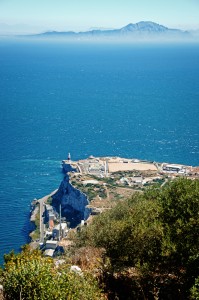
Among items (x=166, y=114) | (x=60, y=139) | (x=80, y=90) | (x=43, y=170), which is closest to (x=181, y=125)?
(x=166, y=114)

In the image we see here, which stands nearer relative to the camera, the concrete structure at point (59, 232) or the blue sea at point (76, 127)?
the concrete structure at point (59, 232)

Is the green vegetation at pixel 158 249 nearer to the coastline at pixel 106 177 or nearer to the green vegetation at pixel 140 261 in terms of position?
the green vegetation at pixel 140 261

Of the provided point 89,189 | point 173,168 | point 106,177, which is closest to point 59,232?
point 89,189

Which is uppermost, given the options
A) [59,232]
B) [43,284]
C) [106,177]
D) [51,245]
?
[43,284]

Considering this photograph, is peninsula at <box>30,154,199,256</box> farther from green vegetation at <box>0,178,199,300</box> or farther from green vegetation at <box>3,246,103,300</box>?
green vegetation at <box>3,246,103,300</box>

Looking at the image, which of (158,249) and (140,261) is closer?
(158,249)

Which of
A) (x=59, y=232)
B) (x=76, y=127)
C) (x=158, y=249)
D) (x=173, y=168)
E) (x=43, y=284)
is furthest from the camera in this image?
(x=76, y=127)

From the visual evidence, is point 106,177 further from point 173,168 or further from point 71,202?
point 173,168

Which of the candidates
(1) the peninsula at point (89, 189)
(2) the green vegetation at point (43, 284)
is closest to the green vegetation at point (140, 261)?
(2) the green vegetation at point (43, 284)
